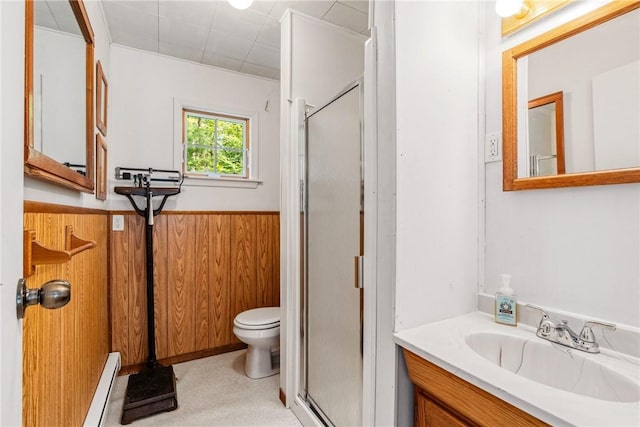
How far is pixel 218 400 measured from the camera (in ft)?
6.71

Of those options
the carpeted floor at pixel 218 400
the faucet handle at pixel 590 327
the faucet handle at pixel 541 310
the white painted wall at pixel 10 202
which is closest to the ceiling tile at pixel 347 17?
the white painted wall at pixel 10 202

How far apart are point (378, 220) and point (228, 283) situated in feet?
6.43

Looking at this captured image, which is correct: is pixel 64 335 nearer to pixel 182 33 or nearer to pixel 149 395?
pixel 149 395

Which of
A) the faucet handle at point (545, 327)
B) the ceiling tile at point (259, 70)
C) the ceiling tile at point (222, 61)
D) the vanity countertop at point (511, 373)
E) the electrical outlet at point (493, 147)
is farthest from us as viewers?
the ceiling tile at point (259, 70)

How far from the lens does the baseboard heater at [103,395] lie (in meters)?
1.58

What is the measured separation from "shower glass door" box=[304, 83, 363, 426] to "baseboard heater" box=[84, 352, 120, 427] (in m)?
1.07

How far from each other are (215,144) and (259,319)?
5.07ft

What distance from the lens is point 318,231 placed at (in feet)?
5.87

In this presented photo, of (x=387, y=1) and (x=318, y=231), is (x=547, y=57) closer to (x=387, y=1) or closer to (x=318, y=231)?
(x=387, y=1)

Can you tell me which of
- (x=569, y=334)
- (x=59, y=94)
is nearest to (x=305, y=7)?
(x=59, y=94)

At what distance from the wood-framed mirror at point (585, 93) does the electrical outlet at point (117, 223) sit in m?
2.48

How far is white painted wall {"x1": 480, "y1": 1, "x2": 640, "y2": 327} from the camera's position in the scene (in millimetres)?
961

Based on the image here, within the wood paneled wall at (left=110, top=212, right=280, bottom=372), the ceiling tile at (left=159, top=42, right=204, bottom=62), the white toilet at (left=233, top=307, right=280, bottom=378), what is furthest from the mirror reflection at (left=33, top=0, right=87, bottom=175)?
the white toilet at (left=233, top=307, right=280, bottom=378)

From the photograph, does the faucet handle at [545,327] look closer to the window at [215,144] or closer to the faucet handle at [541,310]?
the faucet handle at [541,310]
